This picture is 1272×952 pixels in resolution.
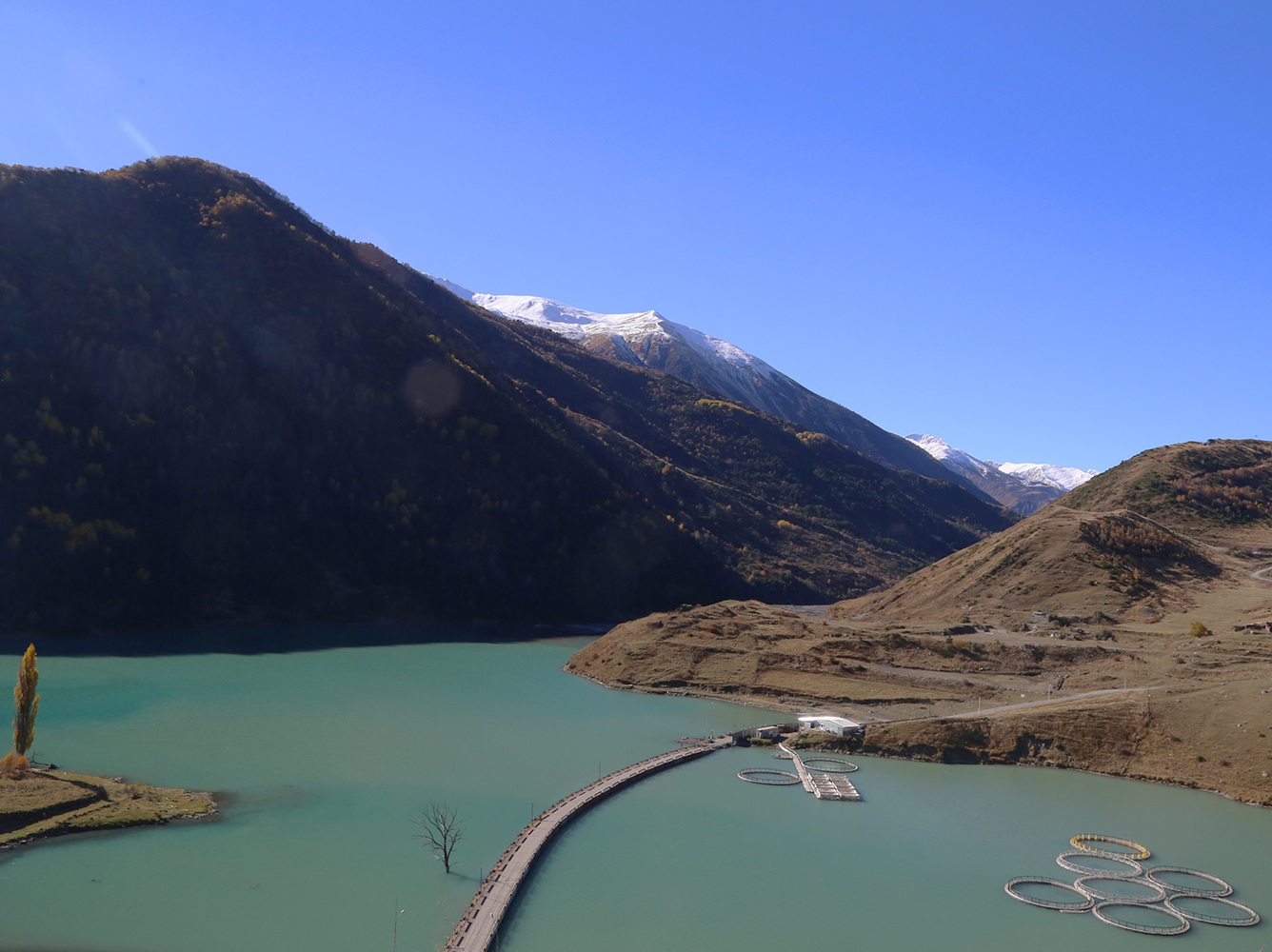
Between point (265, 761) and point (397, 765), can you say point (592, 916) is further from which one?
point (265, 761)

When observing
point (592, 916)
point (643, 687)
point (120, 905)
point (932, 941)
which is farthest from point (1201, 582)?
point (120, 905)

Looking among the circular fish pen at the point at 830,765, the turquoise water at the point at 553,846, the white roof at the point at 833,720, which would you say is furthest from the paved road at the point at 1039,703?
the circular fish pen at the point at 830,765

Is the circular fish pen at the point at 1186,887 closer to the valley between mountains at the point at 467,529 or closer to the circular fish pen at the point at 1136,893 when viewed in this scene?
the circular fish pen at the point at 1136,893

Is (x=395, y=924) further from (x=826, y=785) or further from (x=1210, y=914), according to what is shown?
(x=1210, y=914)

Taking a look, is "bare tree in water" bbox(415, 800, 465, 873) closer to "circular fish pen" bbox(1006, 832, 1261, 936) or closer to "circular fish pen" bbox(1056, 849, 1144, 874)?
"circular fish pen" bbox(1006, 832, 1261, 936)

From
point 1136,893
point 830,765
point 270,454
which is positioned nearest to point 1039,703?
point 830,765

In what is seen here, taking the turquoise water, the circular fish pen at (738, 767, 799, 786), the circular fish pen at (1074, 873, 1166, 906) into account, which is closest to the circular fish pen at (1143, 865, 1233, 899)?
the circular fish pen at (1074, 873, 1166, 906)
